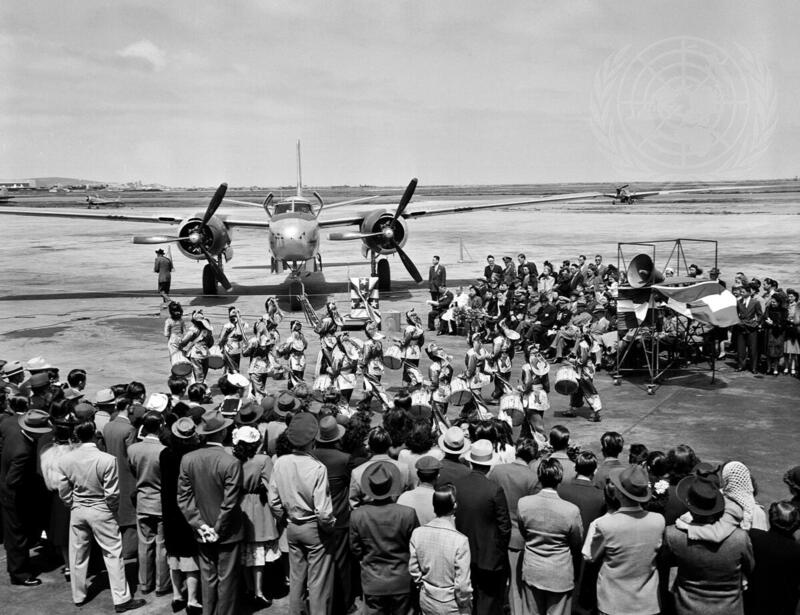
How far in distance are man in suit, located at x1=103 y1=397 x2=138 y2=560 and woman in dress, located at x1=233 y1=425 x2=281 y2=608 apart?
1.46m

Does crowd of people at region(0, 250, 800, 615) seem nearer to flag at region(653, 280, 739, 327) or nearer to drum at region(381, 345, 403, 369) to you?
drum at region(381, 345, 403, 369)

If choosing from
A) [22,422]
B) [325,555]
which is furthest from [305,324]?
[325,555]

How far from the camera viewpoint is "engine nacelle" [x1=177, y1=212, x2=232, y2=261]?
26484 millimetres

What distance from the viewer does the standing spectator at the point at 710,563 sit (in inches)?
206

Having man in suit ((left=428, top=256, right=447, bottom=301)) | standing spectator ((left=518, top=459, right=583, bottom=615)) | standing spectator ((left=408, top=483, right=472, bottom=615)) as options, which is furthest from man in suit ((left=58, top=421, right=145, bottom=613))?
man in suit ((left=428, top=256, right=447, bottom=301))

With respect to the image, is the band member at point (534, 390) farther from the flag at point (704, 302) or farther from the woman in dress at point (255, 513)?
the woman in dress at point (255, 513)

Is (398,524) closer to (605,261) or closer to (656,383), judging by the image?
(656,383)

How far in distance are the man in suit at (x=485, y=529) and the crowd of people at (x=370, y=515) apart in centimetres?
1

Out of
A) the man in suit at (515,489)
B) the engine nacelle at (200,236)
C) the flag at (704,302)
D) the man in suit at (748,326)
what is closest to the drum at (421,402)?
the man in suit at (515,489)

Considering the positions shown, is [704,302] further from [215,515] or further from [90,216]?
[90,216]

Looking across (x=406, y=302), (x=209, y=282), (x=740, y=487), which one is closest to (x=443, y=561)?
(x=740, y=487)

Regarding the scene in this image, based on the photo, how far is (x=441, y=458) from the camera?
7.12 metres

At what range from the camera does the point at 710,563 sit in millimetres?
5230

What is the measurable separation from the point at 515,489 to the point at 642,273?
32.2 feet
